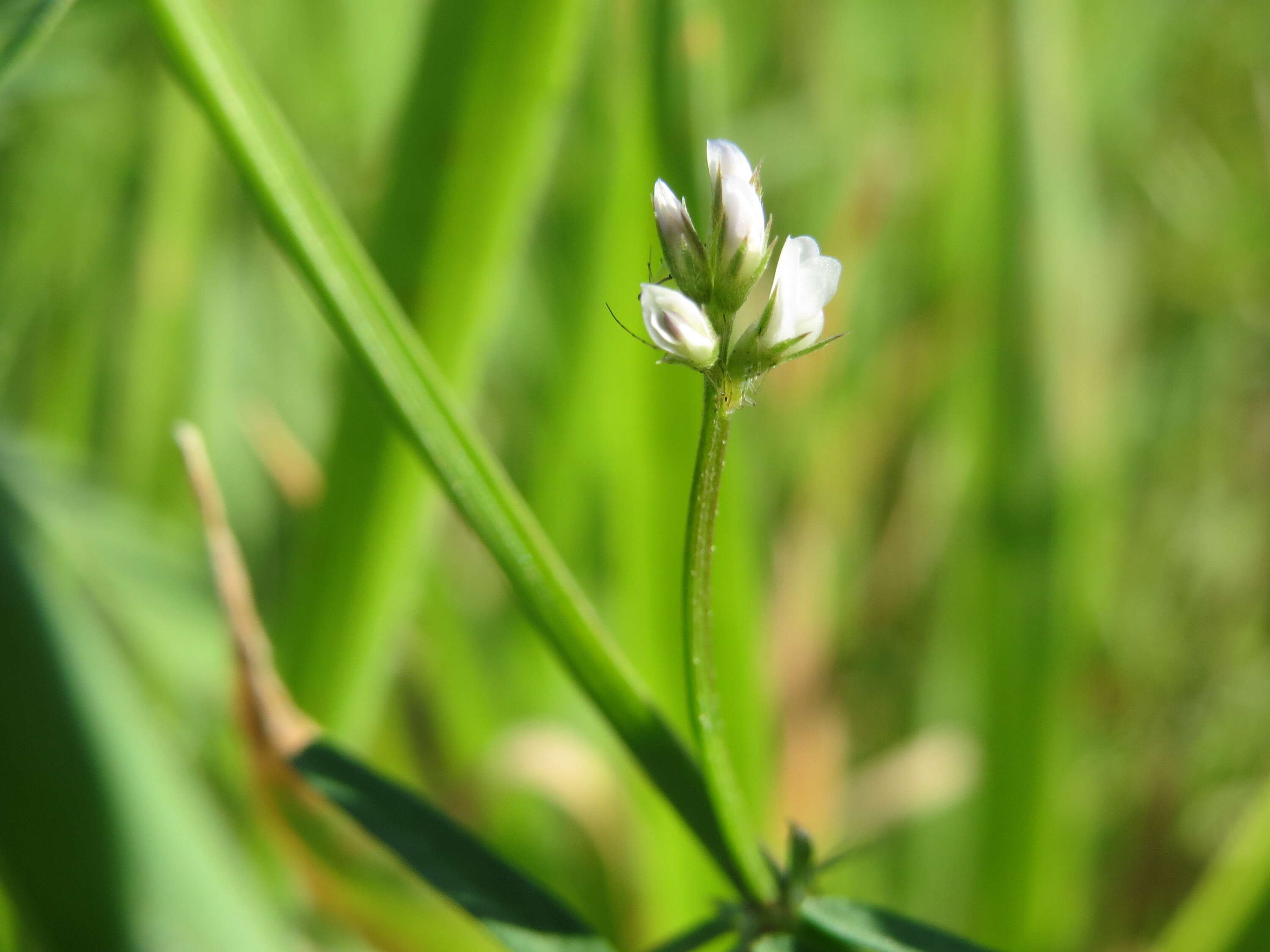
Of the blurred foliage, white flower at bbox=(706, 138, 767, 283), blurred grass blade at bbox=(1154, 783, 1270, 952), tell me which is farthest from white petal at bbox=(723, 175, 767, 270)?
blurred grass blade at bbox=(1154, 783, 1270, 952)

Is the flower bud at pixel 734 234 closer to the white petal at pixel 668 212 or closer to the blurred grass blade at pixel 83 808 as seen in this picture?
the white petal at pixel 668 212

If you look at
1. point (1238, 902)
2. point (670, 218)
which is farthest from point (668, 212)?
point (1238, 902)

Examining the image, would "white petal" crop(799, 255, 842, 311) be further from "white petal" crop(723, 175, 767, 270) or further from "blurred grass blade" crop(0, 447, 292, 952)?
"blurred grass blade" crop(0, 447, 292, 952)

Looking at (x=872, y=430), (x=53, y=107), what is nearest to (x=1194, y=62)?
(x=872, y=430)

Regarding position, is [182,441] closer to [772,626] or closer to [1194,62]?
[772,626]

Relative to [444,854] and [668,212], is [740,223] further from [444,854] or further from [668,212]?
[444,854]

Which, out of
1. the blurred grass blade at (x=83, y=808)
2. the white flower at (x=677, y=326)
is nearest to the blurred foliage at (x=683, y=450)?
the blurred grass blade at (x=83, y=808)
